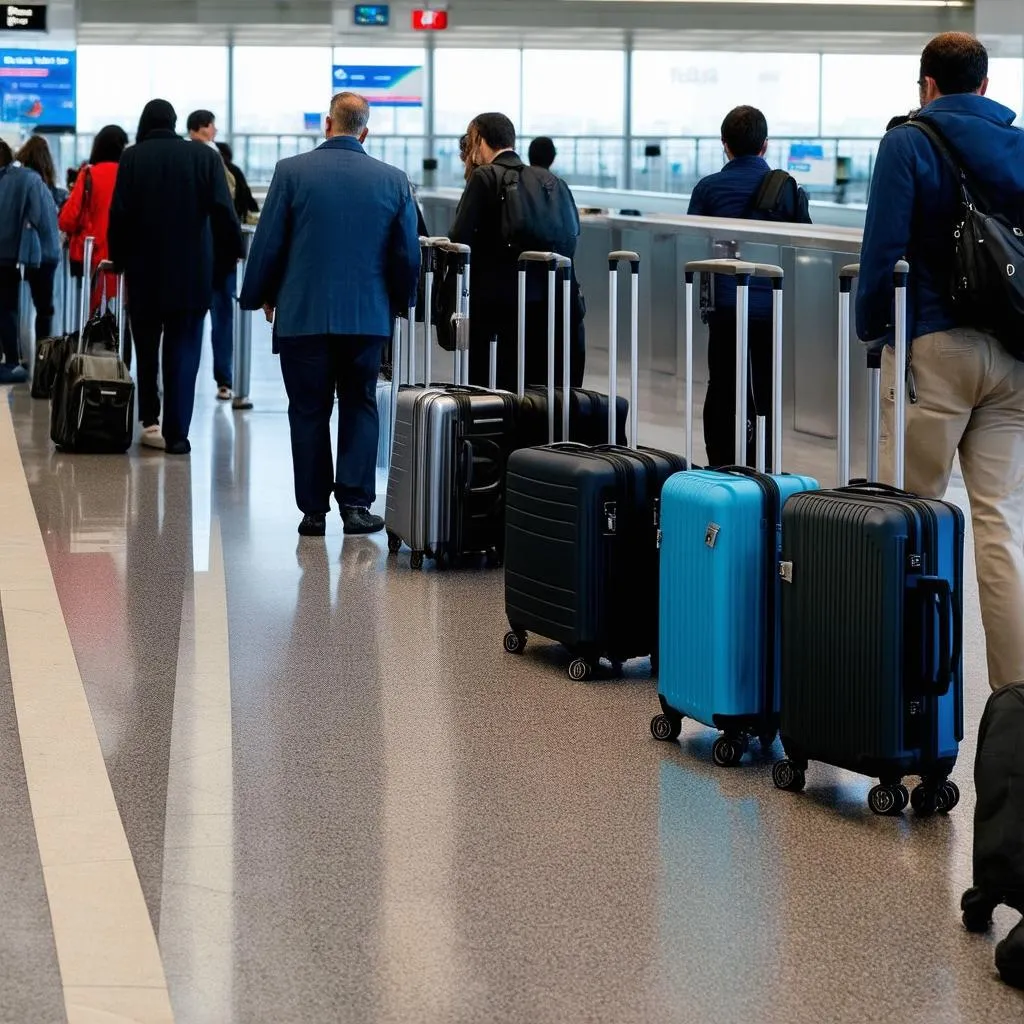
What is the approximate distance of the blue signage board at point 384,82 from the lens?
88.9 feet

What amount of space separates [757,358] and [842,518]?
3.34 m

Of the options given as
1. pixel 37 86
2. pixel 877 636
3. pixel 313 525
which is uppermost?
pixel 37 86

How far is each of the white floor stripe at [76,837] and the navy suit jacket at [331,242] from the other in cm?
155

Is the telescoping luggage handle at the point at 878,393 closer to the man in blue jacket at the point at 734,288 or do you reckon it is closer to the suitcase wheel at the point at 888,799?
the suitcase wheel at the point at 888,799

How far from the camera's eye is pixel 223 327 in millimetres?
11133

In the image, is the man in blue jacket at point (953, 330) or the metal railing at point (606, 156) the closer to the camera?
the man in blue jacket at point (953, 330)

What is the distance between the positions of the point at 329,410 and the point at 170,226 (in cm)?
206

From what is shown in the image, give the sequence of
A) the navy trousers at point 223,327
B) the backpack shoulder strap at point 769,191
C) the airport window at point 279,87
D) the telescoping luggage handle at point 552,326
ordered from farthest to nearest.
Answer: the airport window at point 279,87
the navy trousers at point 223,327
the backpack shoulder strap at point 769,191
the telescoping luggage handle at point 552,326

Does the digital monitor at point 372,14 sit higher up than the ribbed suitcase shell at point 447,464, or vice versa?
the digital monitor at point 372,14

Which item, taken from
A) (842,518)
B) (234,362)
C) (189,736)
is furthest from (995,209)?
(234,362)

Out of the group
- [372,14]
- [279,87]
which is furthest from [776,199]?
[279,87]

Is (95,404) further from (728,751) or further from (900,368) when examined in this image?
(900,368)

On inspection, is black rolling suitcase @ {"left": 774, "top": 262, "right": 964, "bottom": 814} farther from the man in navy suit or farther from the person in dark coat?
the person in dark coat

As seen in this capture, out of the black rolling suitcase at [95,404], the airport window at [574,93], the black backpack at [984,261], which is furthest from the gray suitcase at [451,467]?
the airport window at [574,93]
